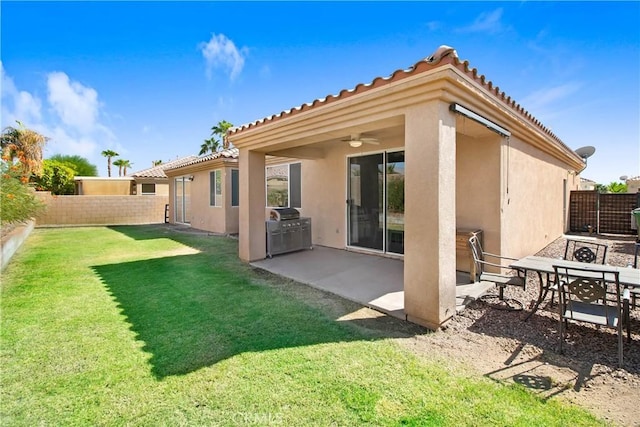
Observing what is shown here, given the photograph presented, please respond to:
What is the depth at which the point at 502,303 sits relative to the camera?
17.3 feet

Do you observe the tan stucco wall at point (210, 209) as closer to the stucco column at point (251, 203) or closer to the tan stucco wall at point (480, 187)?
the stucco column at point (251, 203)

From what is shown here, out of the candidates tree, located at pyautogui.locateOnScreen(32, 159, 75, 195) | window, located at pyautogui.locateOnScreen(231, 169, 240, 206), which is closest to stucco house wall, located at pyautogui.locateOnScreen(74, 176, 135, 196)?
tree, located at pyautogui.locateOnScreen(32, 159, 75, 195)

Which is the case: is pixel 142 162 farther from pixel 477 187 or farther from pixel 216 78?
pixel 477 187

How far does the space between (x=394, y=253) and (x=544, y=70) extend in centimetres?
860

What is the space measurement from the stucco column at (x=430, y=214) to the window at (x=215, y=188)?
12012mm

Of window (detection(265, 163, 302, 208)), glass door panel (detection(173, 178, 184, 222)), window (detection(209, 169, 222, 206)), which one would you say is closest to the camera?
window (detection(265, 163, 302, 208))

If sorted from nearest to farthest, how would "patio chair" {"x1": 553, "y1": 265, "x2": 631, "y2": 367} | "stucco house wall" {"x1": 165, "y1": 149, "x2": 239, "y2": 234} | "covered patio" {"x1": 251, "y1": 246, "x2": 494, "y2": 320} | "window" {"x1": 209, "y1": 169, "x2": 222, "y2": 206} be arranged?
1. "patio chair" {"x1": 553, "y1": 265, "x2": 631, "y2": 367}
2. "covered patio" {"x1": 251, "y1": 246, "x2": 494, "y2": 320}
3. "stucco house wall" {"x1": 165, "y1": 149, "x2": 239, "y2": 234}
4. "window" {"x1": 209, "y1": 169, "x2": 222, "y2": 206}

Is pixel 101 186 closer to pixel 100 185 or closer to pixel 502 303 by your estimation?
pixel 100 185

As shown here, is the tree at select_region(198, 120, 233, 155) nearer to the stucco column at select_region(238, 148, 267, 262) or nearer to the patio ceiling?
the patio ceiling

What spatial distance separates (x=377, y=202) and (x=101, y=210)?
19241 millimetres

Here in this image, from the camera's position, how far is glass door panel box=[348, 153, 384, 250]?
8821 millimetres

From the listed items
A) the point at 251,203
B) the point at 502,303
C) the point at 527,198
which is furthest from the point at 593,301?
the point at 251,203

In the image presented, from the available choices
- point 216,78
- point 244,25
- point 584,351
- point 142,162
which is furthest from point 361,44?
point 142,162

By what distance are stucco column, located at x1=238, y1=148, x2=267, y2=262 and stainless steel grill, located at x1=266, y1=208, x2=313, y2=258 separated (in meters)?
0.34
